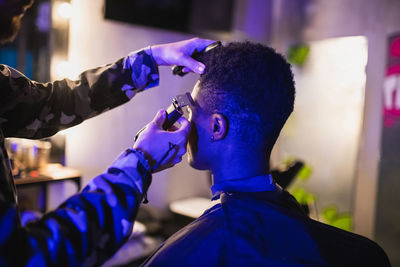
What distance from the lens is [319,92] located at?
2947mm

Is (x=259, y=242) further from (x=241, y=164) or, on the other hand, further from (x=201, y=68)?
(x=201, y=68)

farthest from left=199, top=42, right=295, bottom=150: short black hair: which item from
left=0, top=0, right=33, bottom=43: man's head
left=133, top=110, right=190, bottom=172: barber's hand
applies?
left=0, top=0, right=33, bottom=43: man's head

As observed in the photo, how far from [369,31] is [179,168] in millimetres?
2014

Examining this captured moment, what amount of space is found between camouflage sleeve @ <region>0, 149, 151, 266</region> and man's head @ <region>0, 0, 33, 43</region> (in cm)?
47

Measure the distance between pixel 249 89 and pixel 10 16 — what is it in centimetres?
64

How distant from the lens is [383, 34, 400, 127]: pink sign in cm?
241

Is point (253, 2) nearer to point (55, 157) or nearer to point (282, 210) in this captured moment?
point (55, 157)

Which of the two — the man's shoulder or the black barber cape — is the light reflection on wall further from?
the man's shoulder

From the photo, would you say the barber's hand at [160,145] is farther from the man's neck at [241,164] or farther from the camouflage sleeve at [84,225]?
the man's neck at [241,164]

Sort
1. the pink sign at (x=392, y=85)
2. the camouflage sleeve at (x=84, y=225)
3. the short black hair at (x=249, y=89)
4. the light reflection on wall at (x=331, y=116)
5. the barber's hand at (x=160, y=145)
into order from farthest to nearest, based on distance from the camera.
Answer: the light reflection on wall at (x=331, y=116) < the pink sign at (x=392, y=85) < the short black hair at (x=249, y=89) < the barber's hand at (x=160, y=145) < the camouflage sleeve at (x=84, y=225)

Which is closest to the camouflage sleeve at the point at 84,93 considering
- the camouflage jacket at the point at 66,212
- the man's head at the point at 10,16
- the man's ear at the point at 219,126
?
the camouflage jacket at the point at 66,212

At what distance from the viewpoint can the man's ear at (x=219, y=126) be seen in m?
0.89

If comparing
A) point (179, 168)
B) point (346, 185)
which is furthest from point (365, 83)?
point (179, 168)

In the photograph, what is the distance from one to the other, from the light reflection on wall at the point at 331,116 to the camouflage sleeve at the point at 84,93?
90.1 inches
